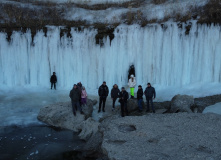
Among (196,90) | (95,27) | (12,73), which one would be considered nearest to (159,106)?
(196,90)

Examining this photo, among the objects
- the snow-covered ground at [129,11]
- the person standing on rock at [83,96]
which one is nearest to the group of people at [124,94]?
the person standing on rock at [83,96]

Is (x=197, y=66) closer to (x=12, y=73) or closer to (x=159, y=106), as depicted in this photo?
(x=159, y=106)

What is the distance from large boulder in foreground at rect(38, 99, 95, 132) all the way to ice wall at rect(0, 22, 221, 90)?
503 cm

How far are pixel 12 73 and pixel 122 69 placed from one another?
694cm


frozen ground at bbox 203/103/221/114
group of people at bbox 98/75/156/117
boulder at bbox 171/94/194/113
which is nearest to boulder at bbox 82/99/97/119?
group of people at bbox 98/75/156/117

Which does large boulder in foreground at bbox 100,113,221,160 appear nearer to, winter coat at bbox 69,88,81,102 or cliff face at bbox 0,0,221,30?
winter coat at bbox 69,88,81,102

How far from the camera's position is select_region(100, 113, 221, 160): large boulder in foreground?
5902 millimetres

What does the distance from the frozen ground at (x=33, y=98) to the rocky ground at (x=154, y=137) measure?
7.31ft

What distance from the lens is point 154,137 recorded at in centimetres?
678

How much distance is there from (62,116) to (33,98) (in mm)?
4373

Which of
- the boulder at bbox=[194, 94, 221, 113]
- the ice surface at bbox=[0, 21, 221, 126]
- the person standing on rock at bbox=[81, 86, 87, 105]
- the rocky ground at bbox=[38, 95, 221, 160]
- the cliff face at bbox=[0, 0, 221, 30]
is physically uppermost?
the cliff face at bbox=[0, 0, 221, 30]

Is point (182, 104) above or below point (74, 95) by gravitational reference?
below

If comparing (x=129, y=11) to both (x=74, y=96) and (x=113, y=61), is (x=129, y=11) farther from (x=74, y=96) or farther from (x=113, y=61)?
(x=74, y=96)

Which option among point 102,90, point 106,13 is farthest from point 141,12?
point 102,90
